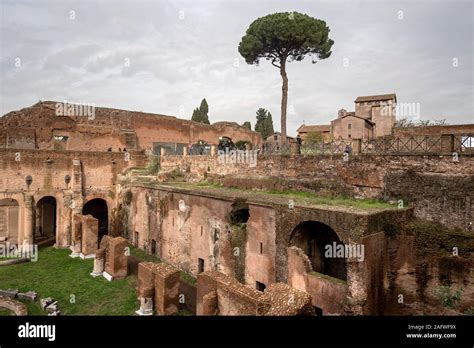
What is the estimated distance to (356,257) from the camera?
806cm

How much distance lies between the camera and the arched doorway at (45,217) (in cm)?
2173

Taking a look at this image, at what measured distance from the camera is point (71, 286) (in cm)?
1308

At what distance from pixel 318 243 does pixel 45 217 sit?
19.0 m

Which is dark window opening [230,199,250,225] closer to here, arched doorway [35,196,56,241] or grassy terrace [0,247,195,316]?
grassy terrace [0,247,195,316]

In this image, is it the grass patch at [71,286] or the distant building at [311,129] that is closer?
the grass patch at [71,286]

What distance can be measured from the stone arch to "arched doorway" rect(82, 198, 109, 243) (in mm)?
2207

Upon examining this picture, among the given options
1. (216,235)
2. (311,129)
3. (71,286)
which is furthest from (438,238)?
A: (311,129)

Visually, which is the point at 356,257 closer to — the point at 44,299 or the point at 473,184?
the point at 473,184

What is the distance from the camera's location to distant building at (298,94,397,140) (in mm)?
34312

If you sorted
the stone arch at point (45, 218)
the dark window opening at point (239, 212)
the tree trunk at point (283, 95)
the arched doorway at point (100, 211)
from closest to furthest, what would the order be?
the dark window opening at point (239, 212)
the stone arch at point (45, 218)
the arched doorway at point (100, 211)
the tree trunk at point (283, 95)

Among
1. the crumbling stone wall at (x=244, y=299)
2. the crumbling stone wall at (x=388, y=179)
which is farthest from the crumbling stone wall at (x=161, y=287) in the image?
the crumbling stone wall at (x=388, y=179)

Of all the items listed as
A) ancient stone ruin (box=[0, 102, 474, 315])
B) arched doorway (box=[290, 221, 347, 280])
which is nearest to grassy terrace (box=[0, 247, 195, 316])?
ancient stone ruin (box=[0, 102, 474, 315])

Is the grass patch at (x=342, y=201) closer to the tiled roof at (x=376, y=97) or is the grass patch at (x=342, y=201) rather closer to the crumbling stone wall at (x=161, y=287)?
the crumbling stone wall at (x=161, y=287)

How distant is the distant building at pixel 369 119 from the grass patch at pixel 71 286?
28063 millimetres
